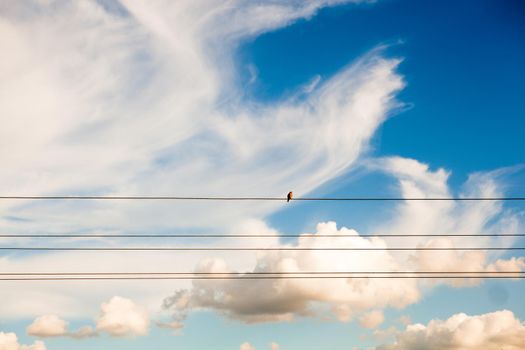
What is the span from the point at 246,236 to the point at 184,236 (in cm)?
356

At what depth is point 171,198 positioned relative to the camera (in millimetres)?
19000

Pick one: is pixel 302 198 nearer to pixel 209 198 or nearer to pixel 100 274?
pixel 209 198

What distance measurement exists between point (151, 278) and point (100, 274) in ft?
9.10

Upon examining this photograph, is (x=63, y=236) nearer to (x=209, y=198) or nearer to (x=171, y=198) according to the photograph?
(x=171, y=198)

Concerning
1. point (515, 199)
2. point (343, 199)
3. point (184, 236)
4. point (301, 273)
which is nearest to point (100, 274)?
point (184, 236)

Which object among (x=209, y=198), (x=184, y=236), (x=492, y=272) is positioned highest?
(x=209, y=198)

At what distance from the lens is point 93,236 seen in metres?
19.9

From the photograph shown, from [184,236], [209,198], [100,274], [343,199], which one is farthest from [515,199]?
[100,274]

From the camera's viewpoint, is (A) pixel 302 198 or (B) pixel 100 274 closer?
(A) pixel 302 198

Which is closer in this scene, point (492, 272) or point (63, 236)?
point (63, 236)

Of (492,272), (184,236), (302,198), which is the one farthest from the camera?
(492,272)

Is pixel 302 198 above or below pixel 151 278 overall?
above

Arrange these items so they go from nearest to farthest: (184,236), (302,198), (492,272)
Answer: (302,198) < (184,236) < (492,272)

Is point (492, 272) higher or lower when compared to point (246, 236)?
lower
